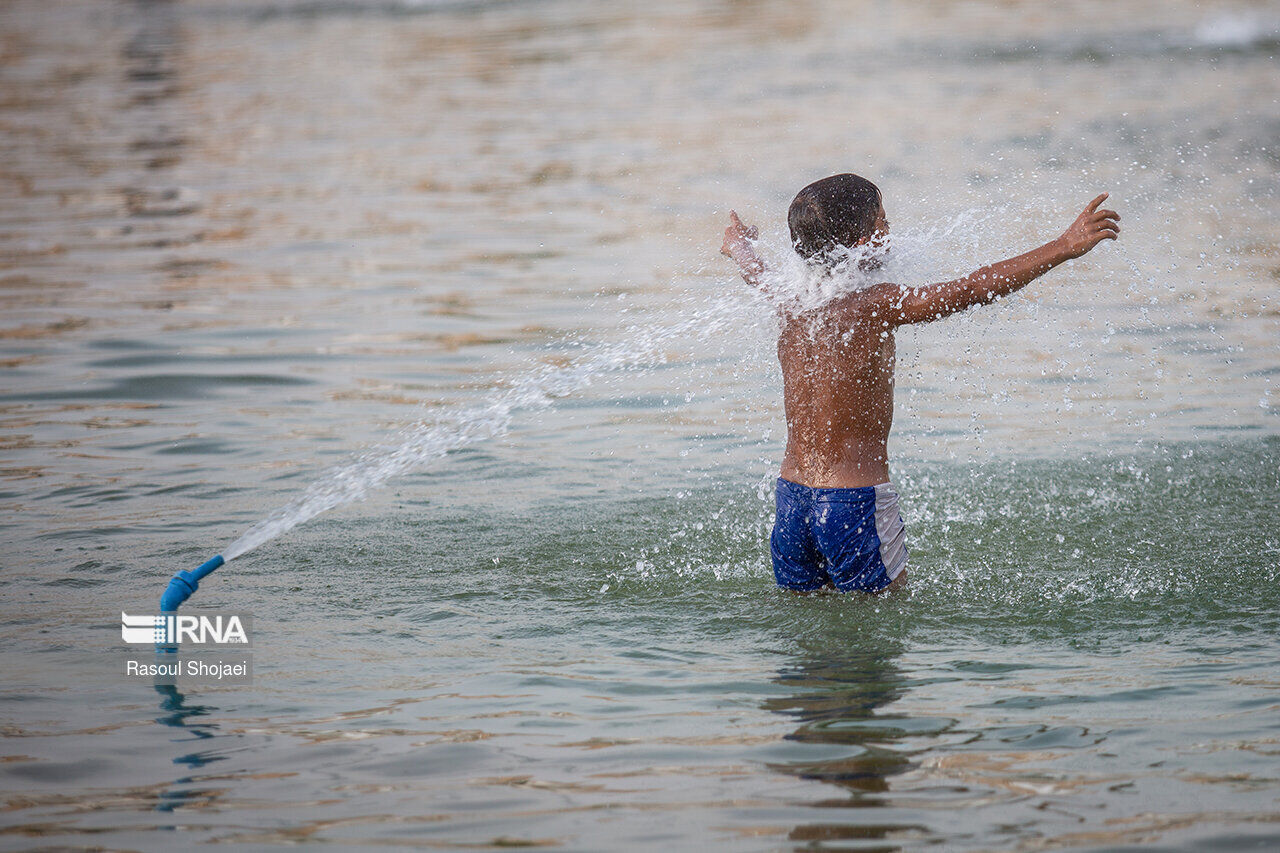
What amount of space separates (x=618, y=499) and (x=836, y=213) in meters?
2.32

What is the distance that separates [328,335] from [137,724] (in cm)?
624

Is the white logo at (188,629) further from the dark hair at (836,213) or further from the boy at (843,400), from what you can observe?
the dark hair at (836,213)

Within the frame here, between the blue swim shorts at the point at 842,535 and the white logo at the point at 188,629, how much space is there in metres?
2.02

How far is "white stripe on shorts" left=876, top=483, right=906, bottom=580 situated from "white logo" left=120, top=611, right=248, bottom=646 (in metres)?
2.31

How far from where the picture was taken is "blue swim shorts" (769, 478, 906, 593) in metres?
5.23

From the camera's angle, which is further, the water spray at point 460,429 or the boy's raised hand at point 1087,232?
the water spray at point 460,429

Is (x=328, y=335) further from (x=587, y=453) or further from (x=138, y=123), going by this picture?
(x=138, y=123)

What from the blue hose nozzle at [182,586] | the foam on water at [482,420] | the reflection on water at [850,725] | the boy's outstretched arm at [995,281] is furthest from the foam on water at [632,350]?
the reflection on water at [850,725]

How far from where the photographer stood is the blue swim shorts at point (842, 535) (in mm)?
5230

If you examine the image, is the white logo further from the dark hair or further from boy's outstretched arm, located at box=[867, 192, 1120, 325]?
boy's outstretched arm, located at box=[867, 192, 1120, 325]

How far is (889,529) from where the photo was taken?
5285 mm

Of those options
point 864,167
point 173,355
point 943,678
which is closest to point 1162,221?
point 864,167

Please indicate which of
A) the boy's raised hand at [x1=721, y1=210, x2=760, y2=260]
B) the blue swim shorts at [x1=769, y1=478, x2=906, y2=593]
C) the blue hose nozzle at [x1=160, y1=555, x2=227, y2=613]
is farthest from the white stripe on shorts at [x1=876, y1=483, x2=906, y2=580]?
the blue hose nozzle at [x1=160, y1=555, x2=227, y2=613]

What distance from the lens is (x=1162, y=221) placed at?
12430 mm
